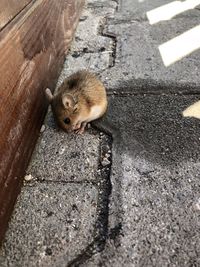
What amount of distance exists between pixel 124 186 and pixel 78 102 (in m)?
0.96

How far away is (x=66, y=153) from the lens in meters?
2.60

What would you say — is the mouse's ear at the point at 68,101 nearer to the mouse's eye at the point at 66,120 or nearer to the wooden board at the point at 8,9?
the mouse's eye at the point at 66,120

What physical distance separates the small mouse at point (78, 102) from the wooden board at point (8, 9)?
0.64 meters

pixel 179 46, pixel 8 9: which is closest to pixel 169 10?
pixel 179 46

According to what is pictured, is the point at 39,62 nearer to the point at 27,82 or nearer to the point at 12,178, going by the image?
the point at 27,82

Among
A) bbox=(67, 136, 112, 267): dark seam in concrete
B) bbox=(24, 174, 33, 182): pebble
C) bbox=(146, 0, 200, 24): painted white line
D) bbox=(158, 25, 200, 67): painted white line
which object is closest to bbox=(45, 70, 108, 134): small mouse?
bbox=(67, 136, 112, 267): dark seam in concrete

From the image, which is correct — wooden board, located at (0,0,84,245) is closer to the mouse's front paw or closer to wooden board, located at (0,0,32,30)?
wooden board, located at (0,0,32,30)

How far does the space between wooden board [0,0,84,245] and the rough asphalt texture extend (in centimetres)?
12

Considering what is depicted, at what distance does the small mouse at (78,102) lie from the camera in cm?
285

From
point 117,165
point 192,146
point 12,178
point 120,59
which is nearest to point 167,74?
point 120,59

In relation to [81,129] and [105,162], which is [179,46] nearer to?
[81,129]

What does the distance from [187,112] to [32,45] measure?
A: 1.30 metres

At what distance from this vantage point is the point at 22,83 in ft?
8.21

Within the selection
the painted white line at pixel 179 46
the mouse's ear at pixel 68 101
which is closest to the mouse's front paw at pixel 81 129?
the mouse's ear at pixel 68 101
